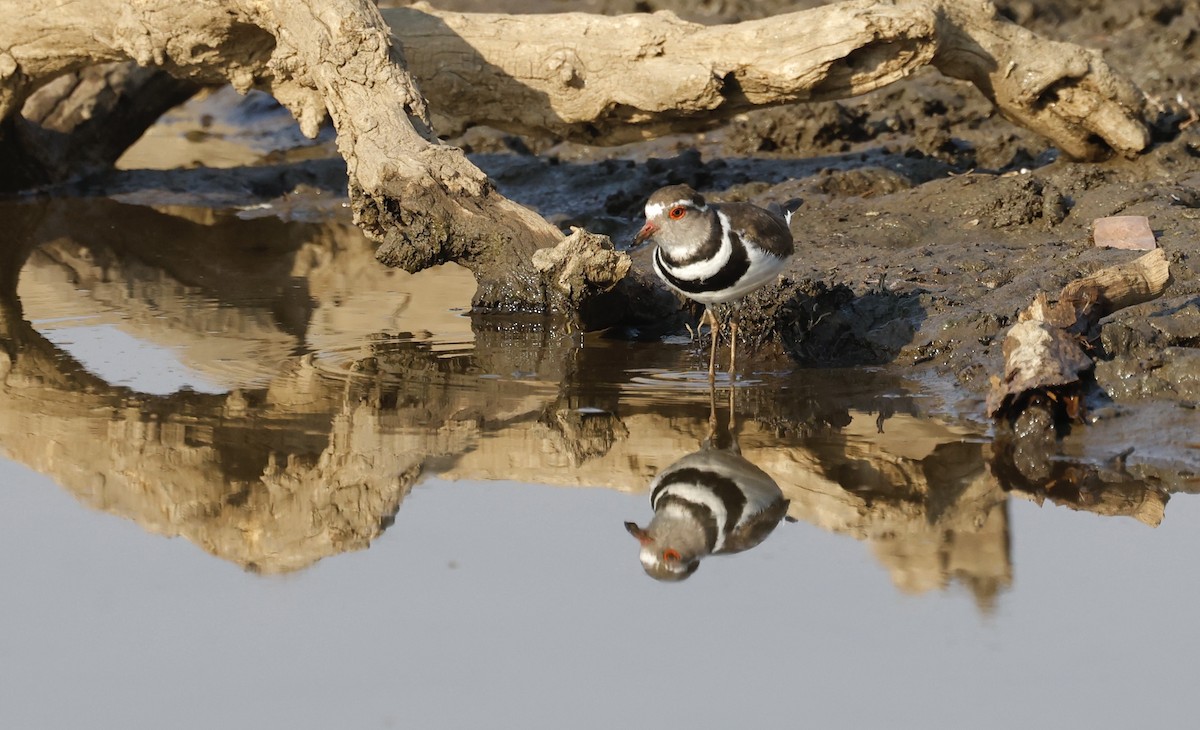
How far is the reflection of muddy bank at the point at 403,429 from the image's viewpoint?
502 cm

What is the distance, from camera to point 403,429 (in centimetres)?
605

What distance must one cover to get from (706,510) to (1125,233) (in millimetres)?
3722

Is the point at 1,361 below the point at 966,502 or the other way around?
the other way around

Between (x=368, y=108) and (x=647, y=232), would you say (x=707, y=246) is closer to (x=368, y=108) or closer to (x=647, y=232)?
(x=647, y=232)

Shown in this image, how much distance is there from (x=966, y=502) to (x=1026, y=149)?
560 centimetres

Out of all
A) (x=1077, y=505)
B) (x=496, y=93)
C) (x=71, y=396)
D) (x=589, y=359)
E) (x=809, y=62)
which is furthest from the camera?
(x=496, y=93)

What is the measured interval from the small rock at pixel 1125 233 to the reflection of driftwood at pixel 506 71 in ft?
3.91

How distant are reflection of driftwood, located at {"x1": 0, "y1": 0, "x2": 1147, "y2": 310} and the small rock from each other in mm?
1192

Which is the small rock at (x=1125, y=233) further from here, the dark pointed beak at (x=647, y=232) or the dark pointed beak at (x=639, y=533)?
the dark pointed beak at (x=639, y=533)

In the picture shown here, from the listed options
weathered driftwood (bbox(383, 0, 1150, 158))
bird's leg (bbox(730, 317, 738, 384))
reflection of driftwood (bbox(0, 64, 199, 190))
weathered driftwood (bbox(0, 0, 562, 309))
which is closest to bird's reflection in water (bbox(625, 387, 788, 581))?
bird's leg (bbox(730, 317, 738, 384))

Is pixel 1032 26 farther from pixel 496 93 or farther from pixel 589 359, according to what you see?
pixel 589 359

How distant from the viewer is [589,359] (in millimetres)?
7203

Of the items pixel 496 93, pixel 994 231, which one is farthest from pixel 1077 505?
pixel 496 93

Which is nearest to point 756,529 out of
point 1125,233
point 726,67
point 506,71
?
point 1125,233
